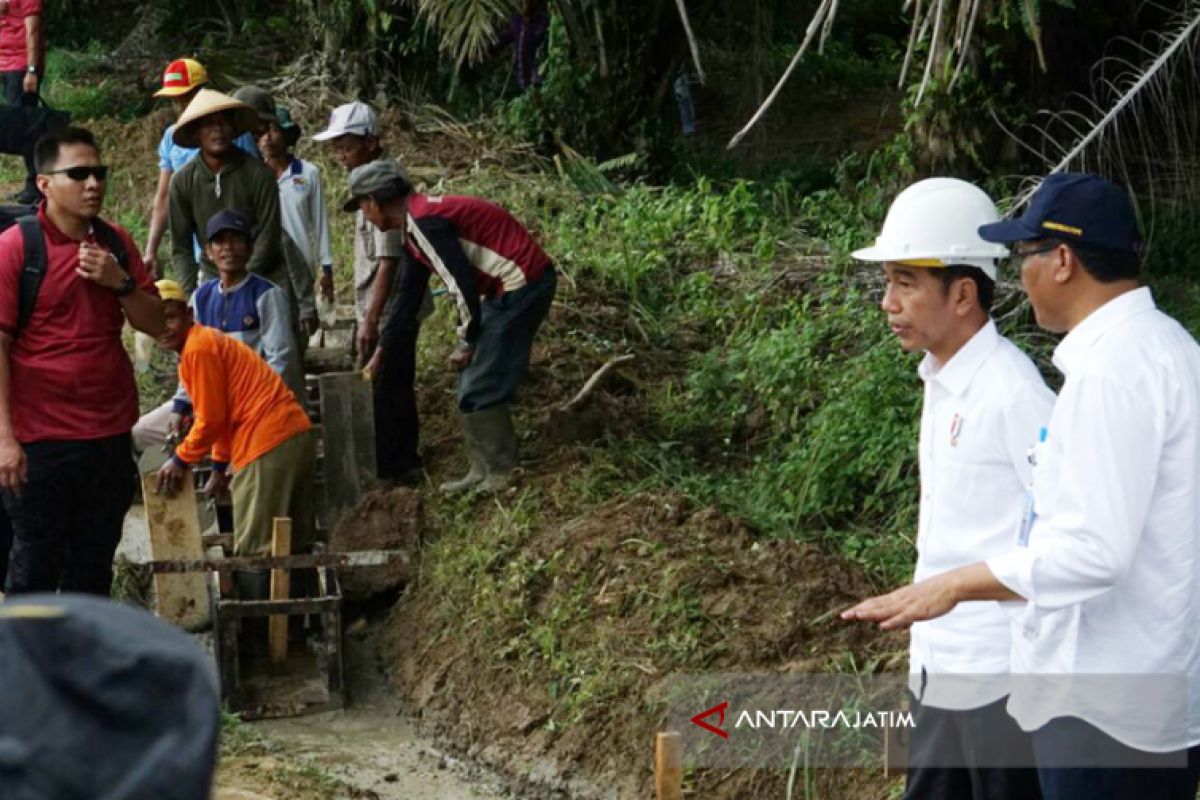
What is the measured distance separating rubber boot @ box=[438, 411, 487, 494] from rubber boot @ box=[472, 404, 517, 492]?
0.02 m

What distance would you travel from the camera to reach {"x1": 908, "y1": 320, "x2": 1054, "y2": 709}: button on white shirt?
3.77 m

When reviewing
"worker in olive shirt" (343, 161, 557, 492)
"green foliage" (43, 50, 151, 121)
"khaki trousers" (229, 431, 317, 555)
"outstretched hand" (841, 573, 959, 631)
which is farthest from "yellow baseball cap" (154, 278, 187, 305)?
"green foliage" (43, 50, 151, 121)

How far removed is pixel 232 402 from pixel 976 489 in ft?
14.0

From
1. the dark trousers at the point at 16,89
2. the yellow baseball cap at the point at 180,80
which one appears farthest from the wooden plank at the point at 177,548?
the dark trousers at the point at 16,89

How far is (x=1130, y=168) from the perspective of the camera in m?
9.06

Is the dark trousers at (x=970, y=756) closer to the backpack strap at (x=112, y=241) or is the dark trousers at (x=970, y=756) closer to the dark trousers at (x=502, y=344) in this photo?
the backpack strap at (x=112, y=241)

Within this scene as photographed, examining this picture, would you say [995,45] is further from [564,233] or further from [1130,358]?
[1130,358]

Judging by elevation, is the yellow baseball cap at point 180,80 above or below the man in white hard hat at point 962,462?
above

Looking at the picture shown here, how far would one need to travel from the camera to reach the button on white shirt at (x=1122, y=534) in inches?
128

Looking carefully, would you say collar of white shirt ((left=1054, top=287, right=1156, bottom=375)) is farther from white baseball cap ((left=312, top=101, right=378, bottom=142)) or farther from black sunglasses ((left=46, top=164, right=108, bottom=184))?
white baseball cap ((left=312, top=101, right=378, bottom=142))

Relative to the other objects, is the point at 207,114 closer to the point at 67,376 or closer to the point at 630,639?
the point at 67,376

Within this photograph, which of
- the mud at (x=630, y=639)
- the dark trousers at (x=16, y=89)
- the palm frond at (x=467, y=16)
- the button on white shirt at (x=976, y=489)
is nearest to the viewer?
the button on white shirt at (x=976, y=489)

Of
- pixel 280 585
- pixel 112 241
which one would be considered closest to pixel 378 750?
pixel 280 585

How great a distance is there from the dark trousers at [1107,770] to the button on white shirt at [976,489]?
0.34 metres
